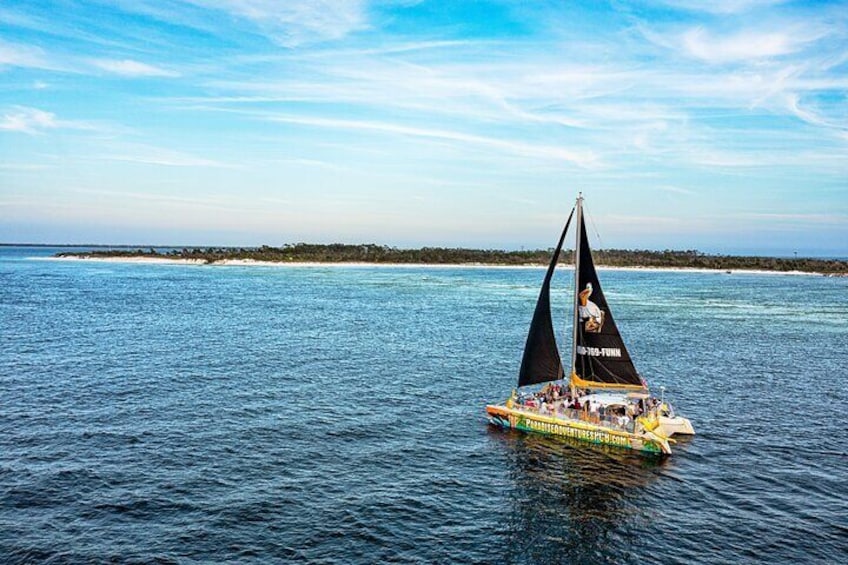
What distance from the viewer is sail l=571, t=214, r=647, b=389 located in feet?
135

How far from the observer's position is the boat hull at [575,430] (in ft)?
119

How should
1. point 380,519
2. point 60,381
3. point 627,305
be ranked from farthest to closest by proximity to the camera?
point 627,305, point 60,381, point 380,519

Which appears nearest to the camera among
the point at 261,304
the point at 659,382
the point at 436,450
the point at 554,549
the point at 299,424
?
the point at 554,549

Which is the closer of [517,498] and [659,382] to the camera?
[517,498]

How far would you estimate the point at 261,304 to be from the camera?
10144 cm

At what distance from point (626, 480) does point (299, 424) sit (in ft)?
63.2

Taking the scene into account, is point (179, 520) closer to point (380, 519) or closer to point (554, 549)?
point (380, 519)

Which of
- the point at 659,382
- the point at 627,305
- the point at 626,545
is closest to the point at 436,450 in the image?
the point at 626,545

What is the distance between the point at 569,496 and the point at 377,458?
10116mm

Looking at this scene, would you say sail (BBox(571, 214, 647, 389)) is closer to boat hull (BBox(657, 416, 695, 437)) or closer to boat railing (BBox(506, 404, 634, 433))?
boat hull (BBox(657, 416, 695, 437))

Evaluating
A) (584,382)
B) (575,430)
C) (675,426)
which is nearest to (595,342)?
(584,382)

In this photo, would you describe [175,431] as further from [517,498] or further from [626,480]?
[626,480]

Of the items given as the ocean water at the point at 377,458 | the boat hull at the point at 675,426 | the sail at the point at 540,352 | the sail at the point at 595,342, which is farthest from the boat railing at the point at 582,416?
the sail at the point at 595,342

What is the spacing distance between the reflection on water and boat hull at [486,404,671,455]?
0.43 meters
